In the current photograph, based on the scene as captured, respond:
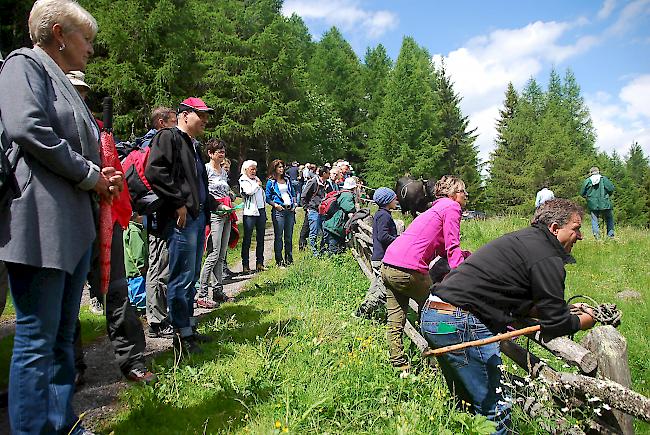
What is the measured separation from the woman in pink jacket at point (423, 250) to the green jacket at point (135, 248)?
2508 millimetres

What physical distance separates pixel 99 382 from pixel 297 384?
1473mm

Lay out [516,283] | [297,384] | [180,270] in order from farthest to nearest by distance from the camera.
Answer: [180,270] → [297,384] → [516,283]

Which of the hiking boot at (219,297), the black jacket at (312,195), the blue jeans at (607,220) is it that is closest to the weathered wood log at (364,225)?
the black jacket at (312,195)

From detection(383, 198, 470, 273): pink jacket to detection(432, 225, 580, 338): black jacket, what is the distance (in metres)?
1.15

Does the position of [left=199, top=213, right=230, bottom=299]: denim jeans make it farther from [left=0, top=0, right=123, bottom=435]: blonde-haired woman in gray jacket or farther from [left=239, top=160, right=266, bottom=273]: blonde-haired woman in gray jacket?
[left=0, top=0, right=123, bottom=435]: blonde-haired woman in gray jacket

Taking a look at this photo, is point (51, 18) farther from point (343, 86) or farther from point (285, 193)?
point (343, 86)

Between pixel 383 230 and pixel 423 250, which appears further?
pixel 383 230

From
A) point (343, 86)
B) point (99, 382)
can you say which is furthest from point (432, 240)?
point (343, 86)

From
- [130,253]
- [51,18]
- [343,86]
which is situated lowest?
[130,253]

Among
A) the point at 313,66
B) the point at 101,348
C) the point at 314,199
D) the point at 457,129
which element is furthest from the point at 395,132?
the point at 101,348

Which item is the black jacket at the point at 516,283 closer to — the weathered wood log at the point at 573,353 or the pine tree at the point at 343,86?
the weathered wood log at the point at 573,353

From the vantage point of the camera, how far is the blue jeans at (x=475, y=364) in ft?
9.84

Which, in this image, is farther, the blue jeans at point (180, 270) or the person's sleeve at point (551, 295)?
the blue jeans at point (180, 270)

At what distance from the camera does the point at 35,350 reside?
211 centimetres
